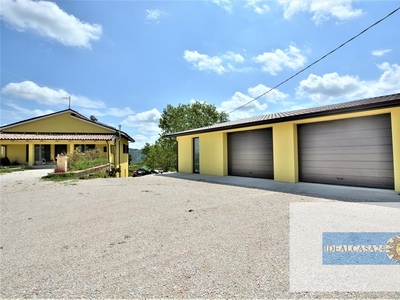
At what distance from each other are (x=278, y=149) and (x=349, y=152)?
227 cm

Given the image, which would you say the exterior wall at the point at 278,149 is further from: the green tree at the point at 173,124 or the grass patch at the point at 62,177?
the green tree at the point at 173,124

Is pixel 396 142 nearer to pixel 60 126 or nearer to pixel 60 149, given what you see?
pixel 60 149

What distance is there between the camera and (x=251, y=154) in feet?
31.1

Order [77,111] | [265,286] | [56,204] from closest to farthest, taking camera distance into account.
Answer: [265,286], [56,204], [77,111]

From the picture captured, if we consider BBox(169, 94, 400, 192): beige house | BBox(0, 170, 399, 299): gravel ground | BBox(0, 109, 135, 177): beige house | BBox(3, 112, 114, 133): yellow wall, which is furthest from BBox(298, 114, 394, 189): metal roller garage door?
BBox(3, 112, 114, 133): yellow wall

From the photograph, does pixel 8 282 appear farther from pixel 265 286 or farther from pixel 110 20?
pixel 110 20

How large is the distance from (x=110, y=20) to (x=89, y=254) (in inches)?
414

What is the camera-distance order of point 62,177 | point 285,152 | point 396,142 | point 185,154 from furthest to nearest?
point 185,154 → point 62,177 → point 285,152 → point 396,142

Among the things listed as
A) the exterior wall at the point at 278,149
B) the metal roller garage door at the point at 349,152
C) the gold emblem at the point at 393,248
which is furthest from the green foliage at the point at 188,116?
the gold emblem at the point at 393,248

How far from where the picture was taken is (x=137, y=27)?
33.6 feet

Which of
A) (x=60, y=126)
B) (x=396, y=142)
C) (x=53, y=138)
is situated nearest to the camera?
(x=396, y=142)

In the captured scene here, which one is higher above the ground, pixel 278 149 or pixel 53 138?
pixel 53 138

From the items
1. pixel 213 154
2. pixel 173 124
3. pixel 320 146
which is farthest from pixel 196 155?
pixel 173 124

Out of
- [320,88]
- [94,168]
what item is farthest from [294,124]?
[94,168]
